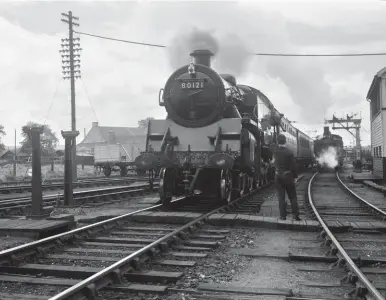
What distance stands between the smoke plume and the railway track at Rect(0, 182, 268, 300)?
2832 cm

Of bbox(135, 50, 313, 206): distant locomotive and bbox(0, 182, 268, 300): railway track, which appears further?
bbox(135, 50, 313, 206): distant locomotive

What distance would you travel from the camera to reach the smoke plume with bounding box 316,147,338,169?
34.0m

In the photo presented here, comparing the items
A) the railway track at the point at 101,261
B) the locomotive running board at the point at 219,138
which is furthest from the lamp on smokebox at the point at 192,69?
the railway track at the point at 101,261

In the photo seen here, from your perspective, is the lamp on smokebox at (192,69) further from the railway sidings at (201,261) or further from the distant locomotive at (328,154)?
the distant locomotive at (328,154)

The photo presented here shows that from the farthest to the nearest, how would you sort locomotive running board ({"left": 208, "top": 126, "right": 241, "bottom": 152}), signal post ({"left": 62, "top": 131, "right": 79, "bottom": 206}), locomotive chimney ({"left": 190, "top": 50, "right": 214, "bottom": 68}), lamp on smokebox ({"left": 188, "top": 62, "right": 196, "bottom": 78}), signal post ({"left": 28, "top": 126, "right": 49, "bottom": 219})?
locomotive chimney ({"left": 190, "top": 50, "right": 214, "bottom": 68}), signal post ({"left": 62, "top": 131, "right": 79, "bottom": 206}), lamp on smokebox ({"left": 188, "top": 62, "right": 196, "bottom": 78}), locomotive running board ({"left": 208, "top": 126, "right": 241, "bottom": 152}), signal post ({"left": 28, "top": 126, "right": 49, "bottom": 219})

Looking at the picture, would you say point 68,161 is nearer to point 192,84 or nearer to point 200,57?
point 192,84

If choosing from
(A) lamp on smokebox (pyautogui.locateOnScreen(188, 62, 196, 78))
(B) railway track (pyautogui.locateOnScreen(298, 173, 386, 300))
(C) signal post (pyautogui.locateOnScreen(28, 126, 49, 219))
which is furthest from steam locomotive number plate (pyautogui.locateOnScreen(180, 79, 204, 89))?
(B) railway track (pyautogui.locateOnScreen(298, 173, 386, 300))

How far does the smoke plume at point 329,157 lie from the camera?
111 ft

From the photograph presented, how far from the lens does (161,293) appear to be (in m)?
4.08

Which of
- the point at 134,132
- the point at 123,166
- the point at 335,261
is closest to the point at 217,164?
the point at 335,261

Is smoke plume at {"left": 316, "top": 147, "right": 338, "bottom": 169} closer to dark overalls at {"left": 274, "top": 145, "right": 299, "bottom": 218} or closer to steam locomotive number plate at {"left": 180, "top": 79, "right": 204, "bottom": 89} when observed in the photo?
steam locomotive number plate at {"left": 180, "top": 79, "right": 204, "bottom": 89}

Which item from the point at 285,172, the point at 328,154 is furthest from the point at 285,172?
the point at 328,154

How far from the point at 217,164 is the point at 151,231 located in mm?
2445

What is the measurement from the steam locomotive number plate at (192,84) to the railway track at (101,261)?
3976 mm
